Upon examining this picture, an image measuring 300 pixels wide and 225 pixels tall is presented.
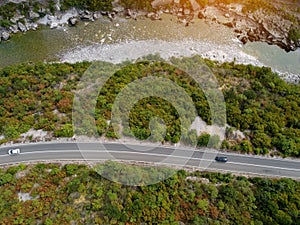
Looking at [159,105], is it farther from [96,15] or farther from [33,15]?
[33,15]

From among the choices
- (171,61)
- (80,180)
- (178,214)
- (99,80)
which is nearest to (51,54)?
(99,80)

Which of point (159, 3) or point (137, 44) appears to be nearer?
point (137, 44)

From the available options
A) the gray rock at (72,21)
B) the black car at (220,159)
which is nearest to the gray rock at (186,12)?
the gray rock at (72,21)

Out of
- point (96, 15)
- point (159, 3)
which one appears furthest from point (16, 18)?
point (159, 3)

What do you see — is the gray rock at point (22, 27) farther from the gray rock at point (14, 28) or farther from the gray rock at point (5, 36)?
the gray rock at point (5, 36)

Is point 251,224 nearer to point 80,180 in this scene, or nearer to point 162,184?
point 162,184
